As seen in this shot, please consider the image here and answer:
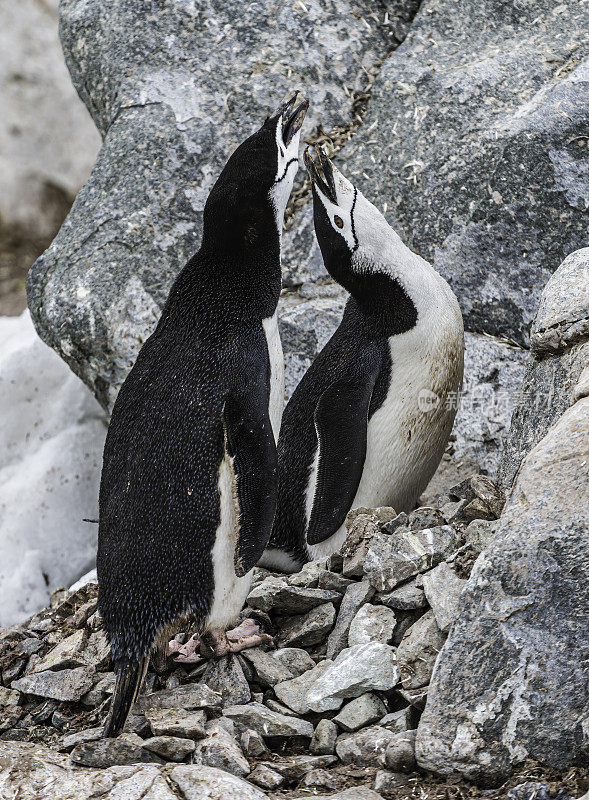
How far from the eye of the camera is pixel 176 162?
3988 millimetres

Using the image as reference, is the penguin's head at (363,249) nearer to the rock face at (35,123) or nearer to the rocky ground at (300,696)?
the rocky ground at (300,696)

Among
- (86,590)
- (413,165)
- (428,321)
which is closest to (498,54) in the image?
(413,165)

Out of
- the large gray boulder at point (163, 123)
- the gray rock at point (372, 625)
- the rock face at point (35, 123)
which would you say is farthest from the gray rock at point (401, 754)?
the rock face at point (35, 123)

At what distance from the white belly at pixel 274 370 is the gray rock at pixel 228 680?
65cm

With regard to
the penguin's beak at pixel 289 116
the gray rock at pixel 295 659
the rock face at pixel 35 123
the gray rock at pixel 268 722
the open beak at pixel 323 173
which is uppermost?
the rock face at pixel 35 123

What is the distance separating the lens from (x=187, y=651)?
2512 mm

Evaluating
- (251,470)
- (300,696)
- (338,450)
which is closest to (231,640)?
(300,696)

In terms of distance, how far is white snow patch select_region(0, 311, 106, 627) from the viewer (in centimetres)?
399

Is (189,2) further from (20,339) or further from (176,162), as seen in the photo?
(20,339)

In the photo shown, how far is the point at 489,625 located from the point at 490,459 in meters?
1.73

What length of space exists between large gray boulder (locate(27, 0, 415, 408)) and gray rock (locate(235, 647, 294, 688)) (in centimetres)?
171

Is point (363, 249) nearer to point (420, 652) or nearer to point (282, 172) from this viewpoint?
point (282, 172)

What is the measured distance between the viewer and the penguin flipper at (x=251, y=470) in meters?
2.48

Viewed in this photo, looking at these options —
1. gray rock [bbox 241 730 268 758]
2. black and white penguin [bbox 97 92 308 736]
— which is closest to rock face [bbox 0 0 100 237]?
black and white penguin [bbox 97 92 308 736]
